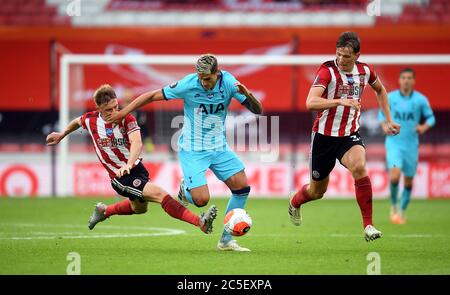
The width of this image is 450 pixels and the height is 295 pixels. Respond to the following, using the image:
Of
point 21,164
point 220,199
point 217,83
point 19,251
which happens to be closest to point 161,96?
point 217,83

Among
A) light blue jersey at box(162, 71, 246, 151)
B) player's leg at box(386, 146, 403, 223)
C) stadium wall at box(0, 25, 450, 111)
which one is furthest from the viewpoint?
stadium wall at box(0, 25, 450, 111)

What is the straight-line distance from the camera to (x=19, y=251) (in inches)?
407

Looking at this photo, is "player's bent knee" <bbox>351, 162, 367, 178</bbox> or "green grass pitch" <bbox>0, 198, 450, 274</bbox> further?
"player's bent knee" <bbox>351, 162, 367, 178</bbox>

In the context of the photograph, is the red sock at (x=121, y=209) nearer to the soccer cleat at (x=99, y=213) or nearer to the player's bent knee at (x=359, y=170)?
the soccer cleat at (x=99, y=213)

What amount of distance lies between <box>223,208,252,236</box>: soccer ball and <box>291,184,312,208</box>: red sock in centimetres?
168

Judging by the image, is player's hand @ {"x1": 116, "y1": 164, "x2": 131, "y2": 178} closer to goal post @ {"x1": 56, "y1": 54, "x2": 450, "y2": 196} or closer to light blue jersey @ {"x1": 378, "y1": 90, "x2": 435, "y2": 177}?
light blue jersey @ {"x1": 378, "y1": 90, "x2": 435, "y2": 177}

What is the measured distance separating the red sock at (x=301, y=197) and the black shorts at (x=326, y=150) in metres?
0.42

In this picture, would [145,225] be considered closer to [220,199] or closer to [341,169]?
[220,199]

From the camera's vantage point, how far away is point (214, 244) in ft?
37.5

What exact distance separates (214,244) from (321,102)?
2348mm

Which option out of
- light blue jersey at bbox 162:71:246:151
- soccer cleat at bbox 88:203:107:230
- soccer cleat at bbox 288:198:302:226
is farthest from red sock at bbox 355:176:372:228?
soccer cleat at bbox 88:203:107:230

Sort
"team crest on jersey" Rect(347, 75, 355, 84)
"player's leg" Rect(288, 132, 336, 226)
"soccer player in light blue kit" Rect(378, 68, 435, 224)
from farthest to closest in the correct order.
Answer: "soccer player in light blue kit" Rect(378, 68, 435, 224), "player's leg" Rect(288, 132, 336, 226), "team crest on jersey" Rect(347, 75, 355, 84)

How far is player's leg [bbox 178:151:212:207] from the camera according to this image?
10781 millimetres

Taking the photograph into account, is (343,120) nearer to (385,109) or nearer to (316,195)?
(385,109)
